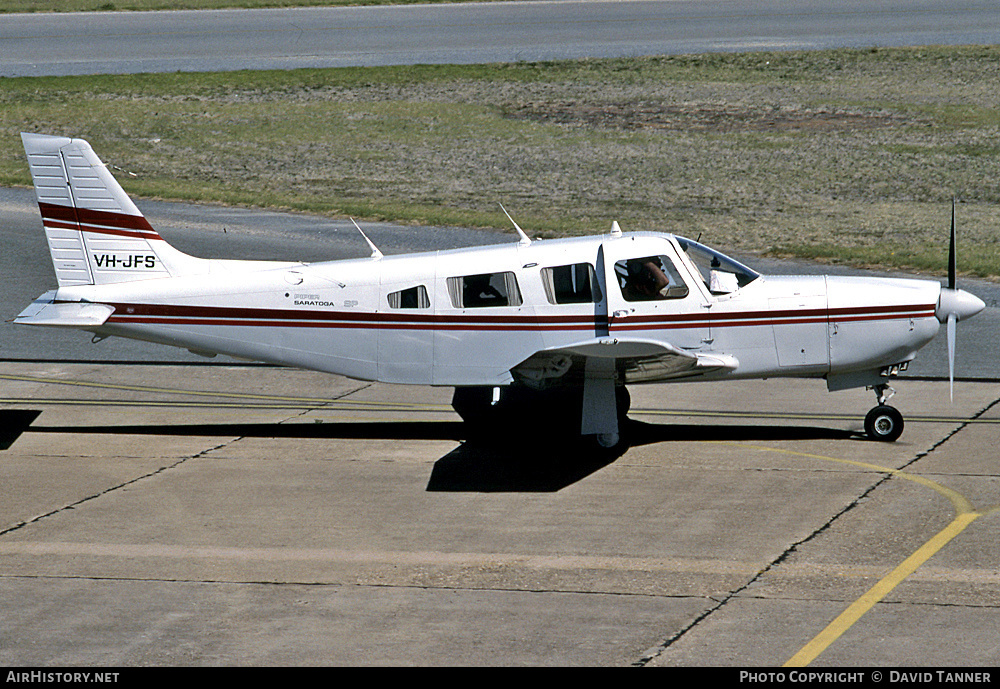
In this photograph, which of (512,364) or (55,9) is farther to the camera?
(55,9)

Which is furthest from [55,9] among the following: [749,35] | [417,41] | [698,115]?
[698,115]

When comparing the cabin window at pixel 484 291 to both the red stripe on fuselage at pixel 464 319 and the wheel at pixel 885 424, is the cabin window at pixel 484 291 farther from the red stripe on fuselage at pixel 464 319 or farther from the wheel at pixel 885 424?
the wheel at pixel 885 424

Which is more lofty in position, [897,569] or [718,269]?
[718,269]

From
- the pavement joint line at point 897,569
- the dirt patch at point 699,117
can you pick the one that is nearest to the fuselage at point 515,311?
the pavement joint line at point 897,569

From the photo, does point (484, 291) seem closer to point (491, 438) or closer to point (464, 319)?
point (464, 319)

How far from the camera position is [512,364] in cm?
1425

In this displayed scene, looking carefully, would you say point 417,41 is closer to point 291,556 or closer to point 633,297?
point 633,297

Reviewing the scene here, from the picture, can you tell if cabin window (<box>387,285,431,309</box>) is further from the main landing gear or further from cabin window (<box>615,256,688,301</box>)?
the main landing gear

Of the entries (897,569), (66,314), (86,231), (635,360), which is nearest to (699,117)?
(635,360)

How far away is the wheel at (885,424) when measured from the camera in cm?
1421

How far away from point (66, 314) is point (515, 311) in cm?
515

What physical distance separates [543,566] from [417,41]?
3958cm

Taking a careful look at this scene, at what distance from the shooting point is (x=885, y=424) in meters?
14.2

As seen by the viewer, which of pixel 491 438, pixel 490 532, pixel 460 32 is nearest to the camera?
pixel 490 532
